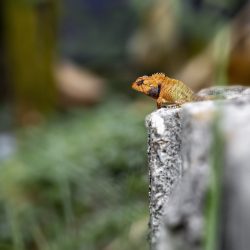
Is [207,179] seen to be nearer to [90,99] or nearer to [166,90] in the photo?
[166,90]

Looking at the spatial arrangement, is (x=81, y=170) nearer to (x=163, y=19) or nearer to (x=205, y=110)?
(x=205, y=110)

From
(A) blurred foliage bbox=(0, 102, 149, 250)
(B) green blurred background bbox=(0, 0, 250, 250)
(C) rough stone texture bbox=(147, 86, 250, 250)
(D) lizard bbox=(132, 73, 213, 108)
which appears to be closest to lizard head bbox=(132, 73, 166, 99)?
(D) lizard bbox=(132, 73, 213, 108)

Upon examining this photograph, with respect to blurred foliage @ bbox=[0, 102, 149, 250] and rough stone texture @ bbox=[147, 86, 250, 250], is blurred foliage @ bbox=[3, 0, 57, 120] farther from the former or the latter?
rough stone texture @ bbox=[147, 86, 250, 250]

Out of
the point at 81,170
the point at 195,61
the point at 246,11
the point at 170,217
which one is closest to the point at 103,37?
the point at 195,61

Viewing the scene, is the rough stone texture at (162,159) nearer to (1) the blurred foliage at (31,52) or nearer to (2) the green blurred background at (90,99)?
(2) the green blurred background at (90,99)

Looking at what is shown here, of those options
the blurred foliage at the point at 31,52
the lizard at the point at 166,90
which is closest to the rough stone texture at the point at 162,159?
the lizard at the point at 166,90

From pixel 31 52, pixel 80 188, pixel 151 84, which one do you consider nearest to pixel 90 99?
pixel 31 52
